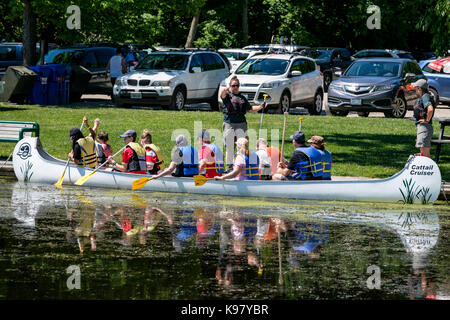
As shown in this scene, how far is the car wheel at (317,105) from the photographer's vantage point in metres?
27.1

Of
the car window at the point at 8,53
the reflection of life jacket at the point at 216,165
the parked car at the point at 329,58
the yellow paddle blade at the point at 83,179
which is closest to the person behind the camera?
the reflection of life jacket at the point at 216,165

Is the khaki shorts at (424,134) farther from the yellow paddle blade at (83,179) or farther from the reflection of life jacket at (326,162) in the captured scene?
the yellow paddle blade at (83,179)

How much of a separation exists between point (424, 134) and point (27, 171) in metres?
7.45

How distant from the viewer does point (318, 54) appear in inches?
1624

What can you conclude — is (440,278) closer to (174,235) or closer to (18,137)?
(174,235)

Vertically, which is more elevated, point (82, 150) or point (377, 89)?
point (377, 89)

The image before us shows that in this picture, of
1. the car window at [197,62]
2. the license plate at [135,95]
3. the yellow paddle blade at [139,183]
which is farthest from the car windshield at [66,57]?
the yellow paddle blade at [139,183]

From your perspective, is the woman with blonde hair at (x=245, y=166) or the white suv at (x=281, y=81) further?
the white suv at (x=281, y=81)

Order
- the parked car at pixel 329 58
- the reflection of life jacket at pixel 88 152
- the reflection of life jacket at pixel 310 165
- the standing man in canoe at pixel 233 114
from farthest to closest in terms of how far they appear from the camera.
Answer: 1. the parked car at pixel 329 58
2. the reflection of life jacket at pixel 88 152
3. the standing man in canoe at pixel 233 114
4. the reflection of life jacket at pixel 310 165

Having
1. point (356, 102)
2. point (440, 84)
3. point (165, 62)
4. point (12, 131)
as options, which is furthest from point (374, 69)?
point (12, 131)

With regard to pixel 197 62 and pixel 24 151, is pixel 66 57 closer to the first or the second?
pixel 197 62

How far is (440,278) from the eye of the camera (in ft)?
31.8

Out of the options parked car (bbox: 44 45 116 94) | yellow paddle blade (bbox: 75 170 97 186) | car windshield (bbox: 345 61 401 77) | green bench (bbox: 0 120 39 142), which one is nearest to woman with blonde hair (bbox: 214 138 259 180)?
yellow paddle blade (bbox: 75 170 97 186)

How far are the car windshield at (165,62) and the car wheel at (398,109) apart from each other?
20.9 ft
